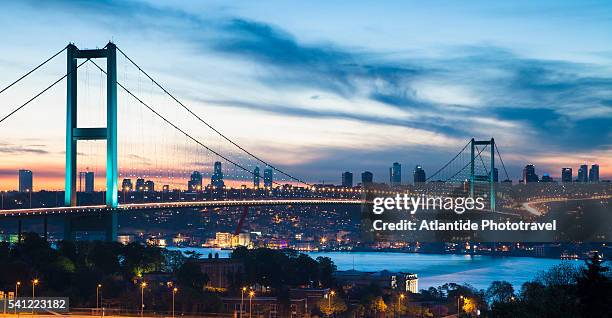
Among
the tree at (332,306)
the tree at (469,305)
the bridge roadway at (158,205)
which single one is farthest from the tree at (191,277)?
the tree at (469,305)

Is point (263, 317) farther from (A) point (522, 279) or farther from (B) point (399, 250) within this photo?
(B) point (399, 250)

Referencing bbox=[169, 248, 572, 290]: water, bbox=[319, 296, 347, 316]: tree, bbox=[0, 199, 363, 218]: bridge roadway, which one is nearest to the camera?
bbox=[0, 199, 363, 218]: bridge roadway

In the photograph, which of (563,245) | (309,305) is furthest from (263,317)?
(563,245)

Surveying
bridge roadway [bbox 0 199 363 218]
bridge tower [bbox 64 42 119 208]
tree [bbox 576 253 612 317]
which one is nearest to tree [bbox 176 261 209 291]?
bridge roadway [bbox 0 199 363 218]

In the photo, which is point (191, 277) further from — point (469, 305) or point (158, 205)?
point (469, 305)

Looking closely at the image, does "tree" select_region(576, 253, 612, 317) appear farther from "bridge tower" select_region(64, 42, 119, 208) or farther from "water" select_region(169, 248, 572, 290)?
"water" select_region(169, 248, 572, 290)

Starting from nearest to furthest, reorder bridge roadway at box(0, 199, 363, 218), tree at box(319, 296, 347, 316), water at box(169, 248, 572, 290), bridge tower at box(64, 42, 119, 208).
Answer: bridge roadway at box(0, 199, 363, 218)
tree at box(319, 296, 347, 316)
bridge tower at box(64, 42, 119, 208)
water at box(169, 248, 572, 290)
